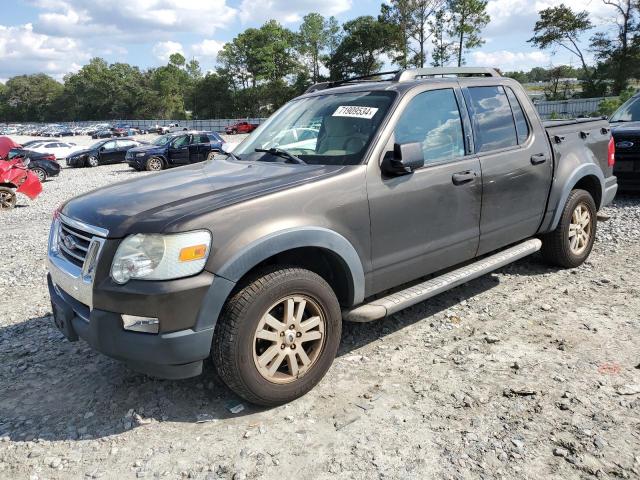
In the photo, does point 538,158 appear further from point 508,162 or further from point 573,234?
point 573,234

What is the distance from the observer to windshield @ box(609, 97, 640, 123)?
943 cm

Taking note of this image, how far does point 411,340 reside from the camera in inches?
158

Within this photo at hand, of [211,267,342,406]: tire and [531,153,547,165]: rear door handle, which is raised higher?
[531,153,547,165]: rear door handle

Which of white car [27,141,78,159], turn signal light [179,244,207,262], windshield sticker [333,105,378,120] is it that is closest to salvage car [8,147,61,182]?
white car [27,141,78,159]

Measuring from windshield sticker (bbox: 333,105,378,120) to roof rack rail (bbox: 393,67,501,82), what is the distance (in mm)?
456

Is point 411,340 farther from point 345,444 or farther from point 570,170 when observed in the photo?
point 570,170

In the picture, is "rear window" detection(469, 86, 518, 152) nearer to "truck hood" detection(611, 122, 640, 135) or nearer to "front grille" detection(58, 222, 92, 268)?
"front grille" detection(58, 222, 92, 268)

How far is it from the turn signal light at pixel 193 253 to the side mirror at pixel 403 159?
4.41 ft

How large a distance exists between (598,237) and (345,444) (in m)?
5.18

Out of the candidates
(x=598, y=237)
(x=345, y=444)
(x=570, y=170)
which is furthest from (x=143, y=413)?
(x=598, y=237)

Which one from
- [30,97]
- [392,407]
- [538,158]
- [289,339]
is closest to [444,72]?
[538,158]

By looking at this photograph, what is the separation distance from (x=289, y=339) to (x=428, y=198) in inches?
55.7

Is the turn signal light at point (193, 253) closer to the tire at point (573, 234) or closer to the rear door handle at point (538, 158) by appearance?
the rear door handle at point (538, 158)

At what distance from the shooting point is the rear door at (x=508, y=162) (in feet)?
13.7
